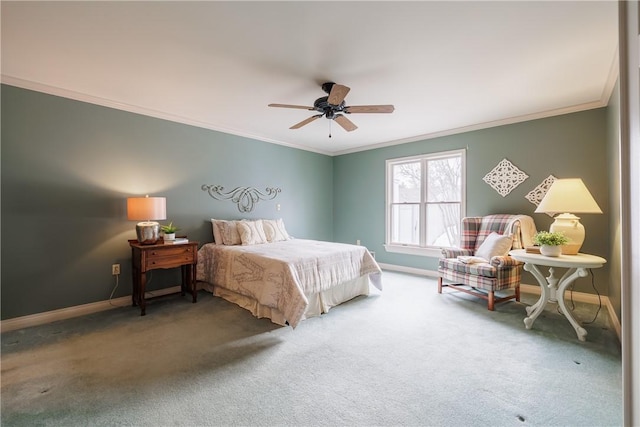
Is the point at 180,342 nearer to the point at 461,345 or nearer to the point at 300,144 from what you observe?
the point at 461,345

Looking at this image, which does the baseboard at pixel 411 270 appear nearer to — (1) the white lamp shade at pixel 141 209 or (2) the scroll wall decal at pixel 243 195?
(2) the scroll wall decal at pixel 243 195

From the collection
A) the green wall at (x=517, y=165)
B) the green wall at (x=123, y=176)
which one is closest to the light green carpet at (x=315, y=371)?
the green wall at (x=123, y=176)

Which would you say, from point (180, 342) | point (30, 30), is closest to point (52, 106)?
point (30, 30)

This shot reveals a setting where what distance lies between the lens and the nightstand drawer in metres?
3.11

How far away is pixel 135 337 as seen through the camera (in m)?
2.52

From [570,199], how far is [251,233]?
3665 millimetres

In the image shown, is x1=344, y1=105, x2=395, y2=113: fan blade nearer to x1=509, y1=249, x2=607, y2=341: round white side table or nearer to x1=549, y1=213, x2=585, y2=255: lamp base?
x1=509, y1=249, x2=607, y2=341: round white side table

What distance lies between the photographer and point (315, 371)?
2.02m

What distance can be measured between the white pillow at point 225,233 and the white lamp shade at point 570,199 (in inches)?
143

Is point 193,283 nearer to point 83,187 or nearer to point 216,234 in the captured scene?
point 216,234

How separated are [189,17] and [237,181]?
281 centimetres

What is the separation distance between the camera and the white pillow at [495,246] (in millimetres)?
3402

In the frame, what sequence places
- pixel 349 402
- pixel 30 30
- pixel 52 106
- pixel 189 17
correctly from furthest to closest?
pixel 52 106
pixel 30 30
pixel 189 17
pixel 349 402

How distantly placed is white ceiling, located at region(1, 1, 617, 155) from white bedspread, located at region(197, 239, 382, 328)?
1809mm
